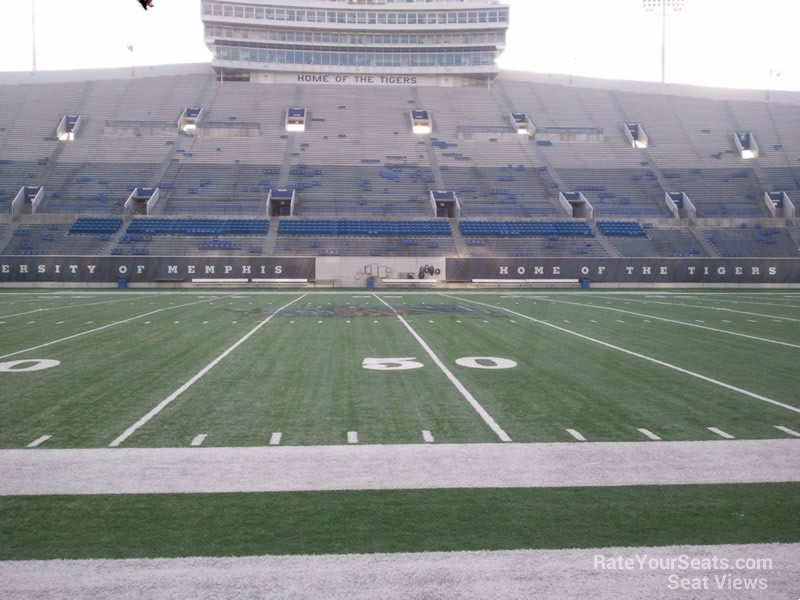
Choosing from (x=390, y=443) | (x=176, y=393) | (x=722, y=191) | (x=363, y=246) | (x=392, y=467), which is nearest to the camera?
(x=392, y=467)

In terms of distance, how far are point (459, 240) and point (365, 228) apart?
6.30 meters

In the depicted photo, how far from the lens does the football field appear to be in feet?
17.6

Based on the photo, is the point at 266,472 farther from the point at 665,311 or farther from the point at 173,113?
the point at 173,113

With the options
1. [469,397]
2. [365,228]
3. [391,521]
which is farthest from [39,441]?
[365,228]

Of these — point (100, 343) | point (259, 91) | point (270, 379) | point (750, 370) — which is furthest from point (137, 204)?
point (750, 370)

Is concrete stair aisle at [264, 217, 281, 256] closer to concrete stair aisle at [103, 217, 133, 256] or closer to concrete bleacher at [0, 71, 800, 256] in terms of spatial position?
concrete bleacher at [0, 71, 800, 256]

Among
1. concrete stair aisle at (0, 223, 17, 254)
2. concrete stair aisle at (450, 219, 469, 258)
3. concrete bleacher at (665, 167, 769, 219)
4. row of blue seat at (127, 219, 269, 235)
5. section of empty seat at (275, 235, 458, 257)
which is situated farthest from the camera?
concrete bleacher at (665, 167, 769, 219)

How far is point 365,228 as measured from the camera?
45.1m

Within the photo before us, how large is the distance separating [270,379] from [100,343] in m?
6.36

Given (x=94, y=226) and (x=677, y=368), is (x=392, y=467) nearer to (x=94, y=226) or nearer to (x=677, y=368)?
(x=677, y=368)

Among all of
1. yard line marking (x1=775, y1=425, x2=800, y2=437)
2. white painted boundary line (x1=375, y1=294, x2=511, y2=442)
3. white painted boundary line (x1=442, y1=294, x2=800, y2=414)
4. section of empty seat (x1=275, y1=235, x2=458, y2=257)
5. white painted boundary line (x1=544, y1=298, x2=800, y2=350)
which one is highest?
section of empty seat (x1=275, y1=235, x2=458, y2=257)

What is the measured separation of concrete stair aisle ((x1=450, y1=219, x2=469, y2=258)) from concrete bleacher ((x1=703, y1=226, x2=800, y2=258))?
16.8m

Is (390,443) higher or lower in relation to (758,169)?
lower

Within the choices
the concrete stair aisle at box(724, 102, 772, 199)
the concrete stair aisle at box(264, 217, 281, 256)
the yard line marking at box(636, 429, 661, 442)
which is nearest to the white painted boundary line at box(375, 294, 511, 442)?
the yard line marking at box(636, 429, 661, 442)
